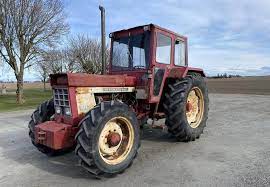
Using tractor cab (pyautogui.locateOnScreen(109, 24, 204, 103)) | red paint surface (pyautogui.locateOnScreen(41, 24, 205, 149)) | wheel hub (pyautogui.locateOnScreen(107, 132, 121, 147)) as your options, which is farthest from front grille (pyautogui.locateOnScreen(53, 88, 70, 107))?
tractor cab (pyautogui.locateOnScreen(109, 24, 204, 103))

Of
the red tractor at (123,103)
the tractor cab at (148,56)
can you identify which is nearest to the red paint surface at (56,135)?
the red tractor at (123,103)

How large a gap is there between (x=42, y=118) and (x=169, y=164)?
2.68 m

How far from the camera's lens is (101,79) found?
6.59 meters

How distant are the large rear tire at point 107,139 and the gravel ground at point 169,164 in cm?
23

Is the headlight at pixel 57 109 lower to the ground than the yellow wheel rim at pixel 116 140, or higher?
higher

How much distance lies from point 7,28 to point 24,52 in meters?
2.05

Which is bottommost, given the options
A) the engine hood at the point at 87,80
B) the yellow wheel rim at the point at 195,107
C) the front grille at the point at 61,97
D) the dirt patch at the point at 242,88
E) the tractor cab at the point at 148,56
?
the dirt patch at the point at 242,88

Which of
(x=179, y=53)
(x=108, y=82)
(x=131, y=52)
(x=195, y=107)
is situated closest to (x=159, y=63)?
(x=131, y=52)

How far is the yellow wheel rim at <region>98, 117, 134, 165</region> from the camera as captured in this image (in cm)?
588

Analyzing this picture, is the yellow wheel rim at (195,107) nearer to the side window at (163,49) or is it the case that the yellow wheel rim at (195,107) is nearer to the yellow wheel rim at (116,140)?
the side window at (163,49)

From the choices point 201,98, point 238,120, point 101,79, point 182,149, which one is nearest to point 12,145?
point 101,79

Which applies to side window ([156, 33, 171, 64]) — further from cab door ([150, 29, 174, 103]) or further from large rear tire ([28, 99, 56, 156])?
large rear tire ([28, 99, 56, 156])

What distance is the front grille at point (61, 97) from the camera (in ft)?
20.8

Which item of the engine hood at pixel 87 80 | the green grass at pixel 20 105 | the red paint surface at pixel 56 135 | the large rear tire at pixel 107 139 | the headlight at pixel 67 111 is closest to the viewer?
the large rear tire at pixel 107 139
